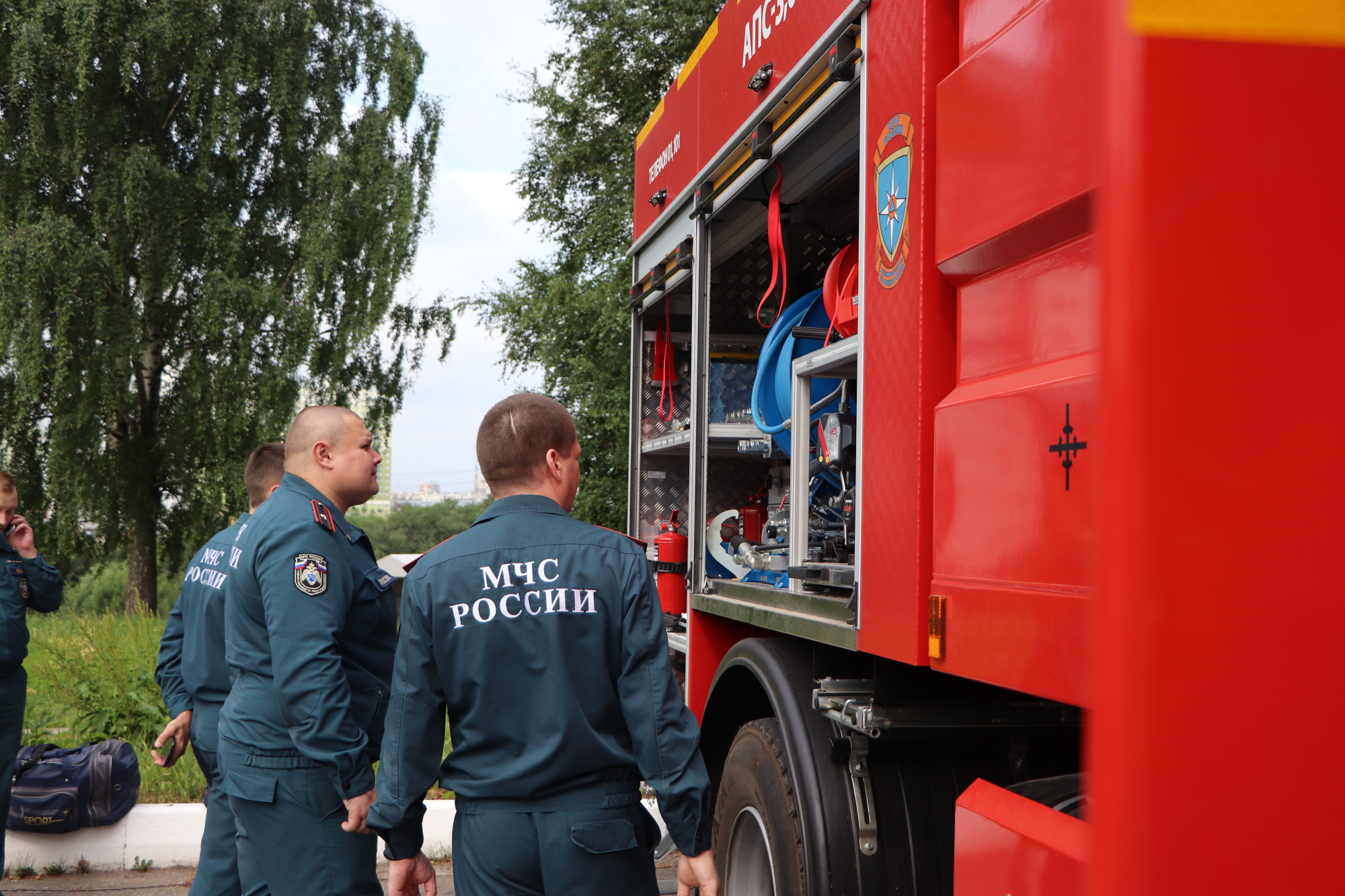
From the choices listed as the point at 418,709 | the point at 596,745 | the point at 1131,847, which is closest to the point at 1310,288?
the point at 1131,847

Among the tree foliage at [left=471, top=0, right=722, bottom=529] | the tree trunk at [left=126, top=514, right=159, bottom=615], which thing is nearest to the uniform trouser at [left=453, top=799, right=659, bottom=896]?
the tree foliage at [left=471, top=0, right=722, bottom=529]

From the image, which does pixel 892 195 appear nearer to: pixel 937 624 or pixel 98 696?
pixel 937 624

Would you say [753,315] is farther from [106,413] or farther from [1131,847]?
[106,413]

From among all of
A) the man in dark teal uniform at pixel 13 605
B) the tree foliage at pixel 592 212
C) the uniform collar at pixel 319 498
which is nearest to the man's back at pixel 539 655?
the uniform collar at pixel 319 498

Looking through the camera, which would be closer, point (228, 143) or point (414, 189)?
point (228, 143)

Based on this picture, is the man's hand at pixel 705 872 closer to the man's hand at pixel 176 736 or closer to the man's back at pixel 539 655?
the man's back at pixel 539 655

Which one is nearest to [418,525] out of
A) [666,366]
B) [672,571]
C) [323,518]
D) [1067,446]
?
[666,366]

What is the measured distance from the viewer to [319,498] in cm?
317

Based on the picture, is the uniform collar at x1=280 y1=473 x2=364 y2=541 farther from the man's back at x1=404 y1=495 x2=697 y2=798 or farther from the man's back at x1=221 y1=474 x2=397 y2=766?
the man's back at x1=404 y1=495 x2=697 y2=798

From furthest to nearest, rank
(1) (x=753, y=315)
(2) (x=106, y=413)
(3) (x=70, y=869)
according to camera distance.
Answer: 1. (2) (x=106, y=413)
2. (3) (x=70, y=869)
3. (1) (x=753, y=315)

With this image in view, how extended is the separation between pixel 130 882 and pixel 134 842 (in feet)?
0.87

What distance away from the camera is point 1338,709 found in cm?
68

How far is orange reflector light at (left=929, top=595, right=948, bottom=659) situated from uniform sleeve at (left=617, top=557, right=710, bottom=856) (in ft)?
1.93

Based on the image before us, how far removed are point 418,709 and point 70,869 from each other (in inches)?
160
